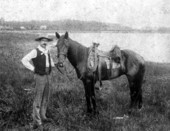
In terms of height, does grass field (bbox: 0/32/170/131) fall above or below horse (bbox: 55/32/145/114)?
below

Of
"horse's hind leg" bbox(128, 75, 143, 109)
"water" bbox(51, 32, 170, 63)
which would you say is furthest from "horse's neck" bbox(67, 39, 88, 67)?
"water" bbox(51, 32, 170, 63)

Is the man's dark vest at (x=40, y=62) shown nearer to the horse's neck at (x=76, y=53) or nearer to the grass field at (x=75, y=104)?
the horse's neck at (x=76, y=53)

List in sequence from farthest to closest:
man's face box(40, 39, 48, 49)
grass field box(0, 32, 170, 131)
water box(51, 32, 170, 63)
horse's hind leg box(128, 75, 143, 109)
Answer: water box(51, 32, 170, 63) → horse's hind leg box(128, 75, 143, 109) → grass field box(0, 32, 170, 131) → man's face box(40, 39, 48, 49)

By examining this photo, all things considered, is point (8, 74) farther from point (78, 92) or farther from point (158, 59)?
point (158, 59)

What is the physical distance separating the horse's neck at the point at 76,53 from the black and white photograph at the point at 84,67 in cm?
3

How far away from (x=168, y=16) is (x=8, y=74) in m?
7.34

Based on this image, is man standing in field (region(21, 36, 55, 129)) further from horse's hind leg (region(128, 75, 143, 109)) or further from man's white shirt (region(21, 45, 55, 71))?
horse's hind leg (region(128, 75, 143, 109))

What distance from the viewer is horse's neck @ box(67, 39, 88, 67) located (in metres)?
5.98

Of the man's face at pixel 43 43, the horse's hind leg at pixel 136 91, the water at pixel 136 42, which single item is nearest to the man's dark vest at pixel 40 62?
the man's face at pixel 43 43

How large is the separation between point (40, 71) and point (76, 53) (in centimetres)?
118

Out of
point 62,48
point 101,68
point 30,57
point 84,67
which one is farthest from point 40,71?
point 101,68

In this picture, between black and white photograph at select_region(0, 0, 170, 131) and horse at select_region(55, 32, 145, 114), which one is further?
horse at select_region(55, 32, 145, 114)

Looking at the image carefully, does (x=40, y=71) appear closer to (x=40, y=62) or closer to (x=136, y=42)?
(x=40, y=62)

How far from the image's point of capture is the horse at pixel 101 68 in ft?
19.6
